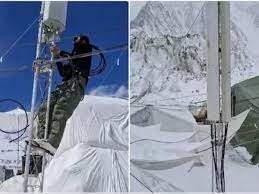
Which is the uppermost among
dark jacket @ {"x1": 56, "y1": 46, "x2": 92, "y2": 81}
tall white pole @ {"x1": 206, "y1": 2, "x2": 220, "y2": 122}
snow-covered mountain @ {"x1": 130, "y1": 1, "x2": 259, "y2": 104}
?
snow-covered mountain @ {"x1": 130, "y1": 1, "x2": 259, "y2": 104}

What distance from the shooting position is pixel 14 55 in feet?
10.2

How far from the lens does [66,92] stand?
9.00 feet

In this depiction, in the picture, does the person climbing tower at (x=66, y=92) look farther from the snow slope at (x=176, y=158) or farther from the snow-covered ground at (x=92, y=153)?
the snow slope at (x=176, y=158)

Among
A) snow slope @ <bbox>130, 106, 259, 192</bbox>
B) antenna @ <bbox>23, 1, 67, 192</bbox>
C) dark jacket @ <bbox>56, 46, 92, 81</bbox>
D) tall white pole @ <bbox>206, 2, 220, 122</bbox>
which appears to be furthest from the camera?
snow slope @ <bbox>130, 106, 259, 192</bbox>

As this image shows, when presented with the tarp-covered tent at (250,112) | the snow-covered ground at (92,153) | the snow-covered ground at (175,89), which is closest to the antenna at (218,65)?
the snow-covered ground at (92,153)

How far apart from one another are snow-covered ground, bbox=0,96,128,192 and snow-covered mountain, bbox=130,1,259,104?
1.61ft

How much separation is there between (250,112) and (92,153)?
5.45 feet

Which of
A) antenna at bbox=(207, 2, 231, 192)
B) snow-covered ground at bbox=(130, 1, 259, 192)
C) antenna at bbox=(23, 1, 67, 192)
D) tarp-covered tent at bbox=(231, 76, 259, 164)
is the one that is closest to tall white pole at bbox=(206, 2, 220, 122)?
antenna at bbox=(207, 2, 231, 192)

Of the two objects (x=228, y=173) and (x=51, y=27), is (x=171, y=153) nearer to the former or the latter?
(x=228, y=173)

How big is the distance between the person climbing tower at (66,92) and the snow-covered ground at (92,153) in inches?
18.7

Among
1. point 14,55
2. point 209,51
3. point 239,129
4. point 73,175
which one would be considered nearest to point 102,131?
point 73,175

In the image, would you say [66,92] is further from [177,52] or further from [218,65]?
[177,52]

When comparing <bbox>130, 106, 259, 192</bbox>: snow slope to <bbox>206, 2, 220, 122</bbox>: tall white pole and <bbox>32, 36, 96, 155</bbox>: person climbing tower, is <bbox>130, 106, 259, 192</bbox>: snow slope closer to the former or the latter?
<bbox>32, 36, 96, 155</bbox>: person climbing tower

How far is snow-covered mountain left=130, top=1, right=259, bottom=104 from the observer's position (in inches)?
161
